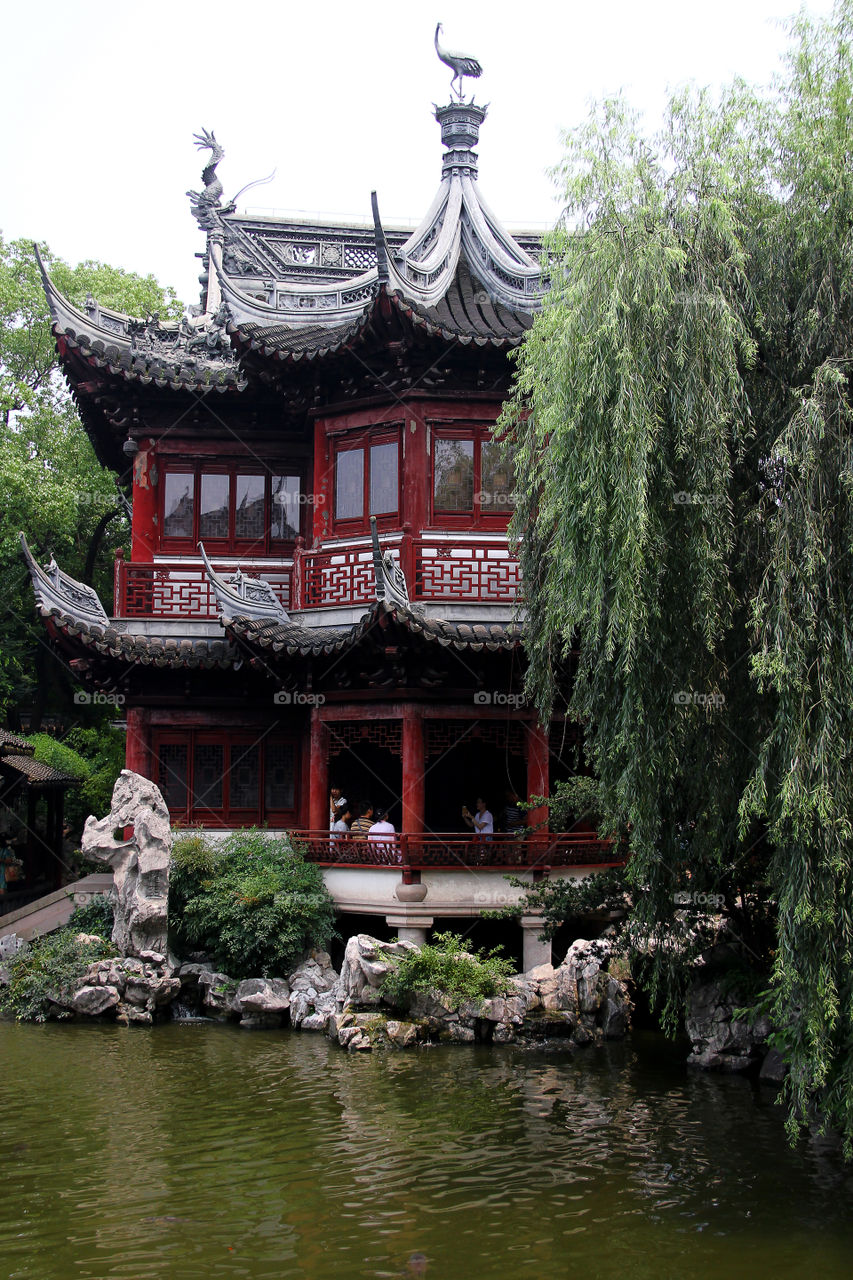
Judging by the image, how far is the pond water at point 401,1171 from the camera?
735 cm

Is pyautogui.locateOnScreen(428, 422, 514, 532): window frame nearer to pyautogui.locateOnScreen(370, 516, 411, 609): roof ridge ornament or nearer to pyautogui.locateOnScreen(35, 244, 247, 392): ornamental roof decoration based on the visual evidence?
pyautogui.locateOnScreen(370, 516, 411, 609): roof ridge ornament

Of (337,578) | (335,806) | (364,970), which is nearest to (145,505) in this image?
(337,578)

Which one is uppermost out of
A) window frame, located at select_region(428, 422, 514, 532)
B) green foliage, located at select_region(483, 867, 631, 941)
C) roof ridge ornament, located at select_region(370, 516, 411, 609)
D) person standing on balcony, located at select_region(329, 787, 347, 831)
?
window frame, located at select_region(428, 422, 514, 532)

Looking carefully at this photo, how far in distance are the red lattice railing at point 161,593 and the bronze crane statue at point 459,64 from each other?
27.8ft

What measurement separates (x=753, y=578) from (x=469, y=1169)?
4675mm

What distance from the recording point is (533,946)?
14773 millimetres

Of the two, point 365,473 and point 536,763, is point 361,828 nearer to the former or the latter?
point 536,763

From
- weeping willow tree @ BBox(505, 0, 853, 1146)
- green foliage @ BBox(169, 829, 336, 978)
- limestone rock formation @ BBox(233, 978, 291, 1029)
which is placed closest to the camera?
weeping willow tree @ BBox(505, 0, 853, 1146)

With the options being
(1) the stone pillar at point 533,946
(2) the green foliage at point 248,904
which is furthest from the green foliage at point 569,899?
(2) the green foliage at point 248,904

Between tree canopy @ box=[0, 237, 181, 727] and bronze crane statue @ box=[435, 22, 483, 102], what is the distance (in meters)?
9.63

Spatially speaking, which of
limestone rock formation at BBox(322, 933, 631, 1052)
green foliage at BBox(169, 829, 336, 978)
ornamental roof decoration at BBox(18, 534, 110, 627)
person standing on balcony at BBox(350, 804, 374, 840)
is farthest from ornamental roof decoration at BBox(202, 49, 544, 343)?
limestone rock formation at BBox(322, 933, 631, 1052)

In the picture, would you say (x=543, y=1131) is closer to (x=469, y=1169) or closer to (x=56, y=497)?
(x=469, y=1169)

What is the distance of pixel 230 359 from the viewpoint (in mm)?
18078

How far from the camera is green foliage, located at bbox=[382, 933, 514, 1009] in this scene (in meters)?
13.0
